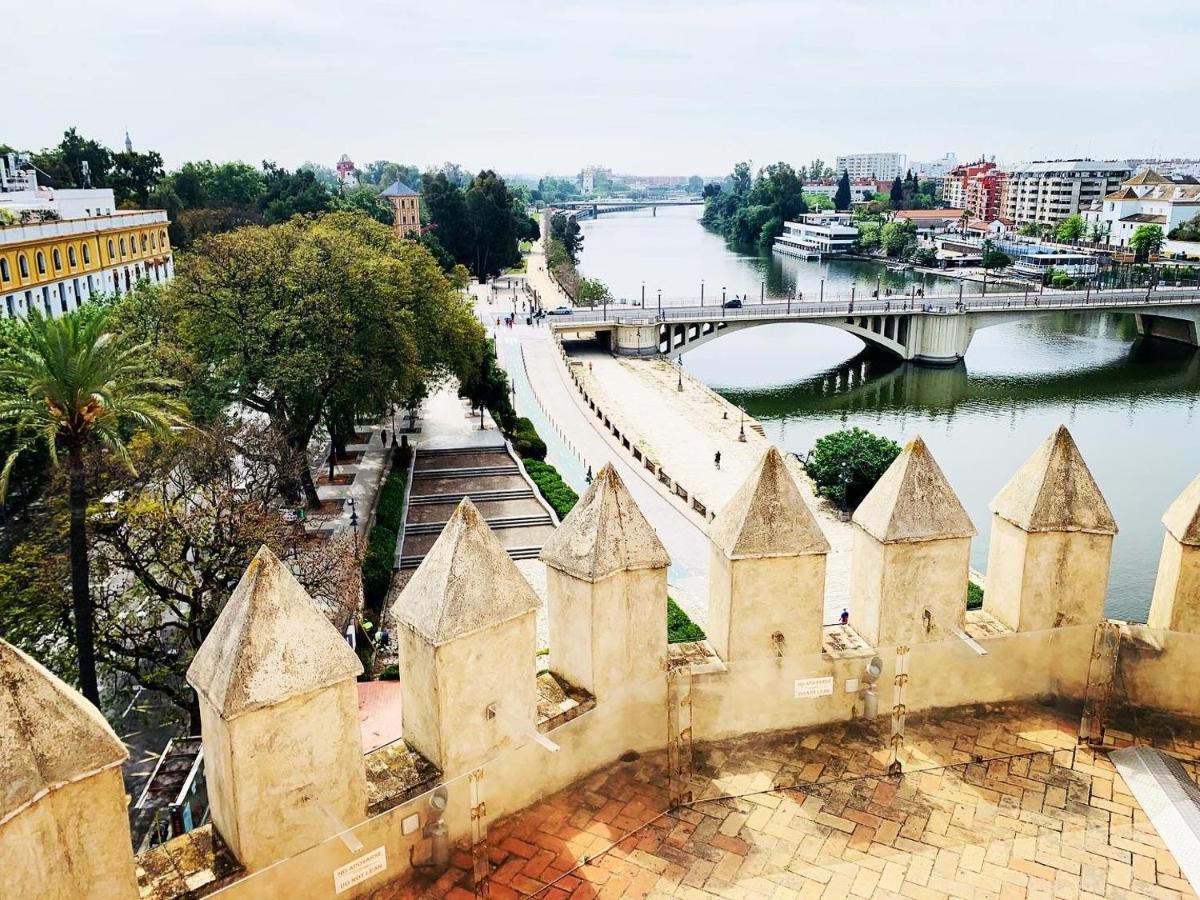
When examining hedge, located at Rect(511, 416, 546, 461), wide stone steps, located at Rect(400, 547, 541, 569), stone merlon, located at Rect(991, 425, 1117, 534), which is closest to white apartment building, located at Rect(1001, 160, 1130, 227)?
hedge, located at Rect(511, 416, 546, 461)

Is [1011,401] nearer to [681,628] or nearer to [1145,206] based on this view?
[681,628]

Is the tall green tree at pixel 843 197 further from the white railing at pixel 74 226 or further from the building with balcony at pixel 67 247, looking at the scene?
the white railing at pixel 74 226

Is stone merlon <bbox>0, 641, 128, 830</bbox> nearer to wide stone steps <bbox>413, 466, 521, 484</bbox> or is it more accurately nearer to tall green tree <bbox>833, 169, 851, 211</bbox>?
wide stone steps <bbox>413, 466, 521, 484</bbox>

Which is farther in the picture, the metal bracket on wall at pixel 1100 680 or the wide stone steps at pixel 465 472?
the wide stone steps at pixel 465 472

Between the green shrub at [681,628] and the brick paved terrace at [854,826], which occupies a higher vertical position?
the brick paved terrace at [854,826]

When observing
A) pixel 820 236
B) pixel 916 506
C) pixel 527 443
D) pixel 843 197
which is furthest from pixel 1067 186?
pixel 916 506

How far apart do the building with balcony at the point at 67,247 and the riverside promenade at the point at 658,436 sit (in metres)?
16.9

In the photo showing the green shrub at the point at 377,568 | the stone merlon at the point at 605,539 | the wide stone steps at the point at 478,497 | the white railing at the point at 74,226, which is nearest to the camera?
the stone merlon at the point at 605,539

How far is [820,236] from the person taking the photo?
12638 cm

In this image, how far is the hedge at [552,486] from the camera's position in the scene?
2925 centimetres

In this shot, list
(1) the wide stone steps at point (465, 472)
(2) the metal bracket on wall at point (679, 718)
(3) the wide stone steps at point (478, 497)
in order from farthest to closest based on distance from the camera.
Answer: (1) the wide stone steps at point (465, 472)
(3) the wide stone steps at point (478, 497)
(2) the metal bracket on wall at point (679, 718)

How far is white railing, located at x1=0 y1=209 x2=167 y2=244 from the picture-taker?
3924 centimetres

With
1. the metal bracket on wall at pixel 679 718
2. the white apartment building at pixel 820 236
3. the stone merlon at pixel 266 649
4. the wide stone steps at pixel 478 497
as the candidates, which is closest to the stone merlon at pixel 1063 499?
the metal bracket on wall at pixel 679 718

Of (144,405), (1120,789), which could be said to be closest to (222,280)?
(144,405)
